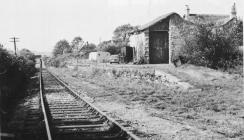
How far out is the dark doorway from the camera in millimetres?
29961

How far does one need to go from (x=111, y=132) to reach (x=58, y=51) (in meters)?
118

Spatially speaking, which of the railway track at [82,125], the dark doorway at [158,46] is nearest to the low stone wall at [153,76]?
the dark doorway at [158,46]

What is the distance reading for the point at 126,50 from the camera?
35562 millimetres

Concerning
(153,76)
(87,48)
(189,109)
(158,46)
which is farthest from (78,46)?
(189,109)

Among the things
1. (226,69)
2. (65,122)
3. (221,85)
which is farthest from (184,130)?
(226,69)

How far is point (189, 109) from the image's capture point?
1125 centimetres

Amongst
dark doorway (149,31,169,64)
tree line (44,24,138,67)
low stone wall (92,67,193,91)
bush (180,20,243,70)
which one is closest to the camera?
low stone wall (92,67,193,91)

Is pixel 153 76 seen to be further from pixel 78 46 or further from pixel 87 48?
pixel 78 46

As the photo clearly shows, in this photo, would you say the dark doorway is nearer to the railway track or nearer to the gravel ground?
the gravel ground

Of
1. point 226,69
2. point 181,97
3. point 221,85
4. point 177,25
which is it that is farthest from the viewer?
point 177,25

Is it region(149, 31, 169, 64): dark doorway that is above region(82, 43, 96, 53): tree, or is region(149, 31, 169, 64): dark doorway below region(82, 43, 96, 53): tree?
below

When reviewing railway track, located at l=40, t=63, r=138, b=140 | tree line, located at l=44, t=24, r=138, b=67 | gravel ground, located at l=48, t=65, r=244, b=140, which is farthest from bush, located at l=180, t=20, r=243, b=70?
tree line, located at l=44, t=24, r=138, b=67

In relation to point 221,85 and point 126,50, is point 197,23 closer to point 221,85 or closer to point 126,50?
point 221,85

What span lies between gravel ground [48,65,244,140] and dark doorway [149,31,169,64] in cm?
1124
